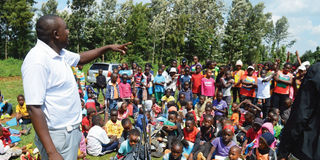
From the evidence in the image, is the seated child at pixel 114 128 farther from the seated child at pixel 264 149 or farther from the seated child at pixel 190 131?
the seated child at pixel 264 149

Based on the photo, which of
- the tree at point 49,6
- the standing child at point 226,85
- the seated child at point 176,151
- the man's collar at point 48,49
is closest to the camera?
the man's collar at point 48,49

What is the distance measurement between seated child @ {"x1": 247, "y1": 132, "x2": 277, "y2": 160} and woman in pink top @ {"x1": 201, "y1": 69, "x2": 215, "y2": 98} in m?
2.71

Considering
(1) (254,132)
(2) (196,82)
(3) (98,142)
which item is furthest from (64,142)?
(2) (196,82)

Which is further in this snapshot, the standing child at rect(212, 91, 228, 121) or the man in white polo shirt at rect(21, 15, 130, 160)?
the standing child at rect(212, 91, 228, 121)

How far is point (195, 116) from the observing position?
5.81 meters

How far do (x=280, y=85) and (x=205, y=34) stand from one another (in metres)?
17.3

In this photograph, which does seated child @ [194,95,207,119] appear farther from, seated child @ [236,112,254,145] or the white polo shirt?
the white polo shirt

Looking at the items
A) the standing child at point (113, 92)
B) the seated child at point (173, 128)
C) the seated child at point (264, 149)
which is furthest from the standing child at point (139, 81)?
the seated child at point (264, 149)

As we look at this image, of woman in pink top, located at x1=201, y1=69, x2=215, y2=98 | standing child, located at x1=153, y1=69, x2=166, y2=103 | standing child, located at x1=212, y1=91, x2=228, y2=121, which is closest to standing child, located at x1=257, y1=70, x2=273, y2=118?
standing child, located at x1=212, y1=91, x2=228, y2=121

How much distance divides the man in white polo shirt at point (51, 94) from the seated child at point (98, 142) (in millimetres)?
3123

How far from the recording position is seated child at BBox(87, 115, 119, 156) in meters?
4.60

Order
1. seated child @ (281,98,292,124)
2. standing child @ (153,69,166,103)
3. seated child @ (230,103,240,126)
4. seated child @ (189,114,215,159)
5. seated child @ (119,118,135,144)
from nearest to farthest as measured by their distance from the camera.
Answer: seated child @ (189,114,215,159) < seated child @ (119,118,135,144) < seated child @ (281,98,292,124) < seated child @ (230,103,240,126) < standing child @ (153,69,166,103)

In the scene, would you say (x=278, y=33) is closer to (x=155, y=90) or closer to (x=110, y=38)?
(x=110, y=38)

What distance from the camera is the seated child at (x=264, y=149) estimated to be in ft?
12.6
